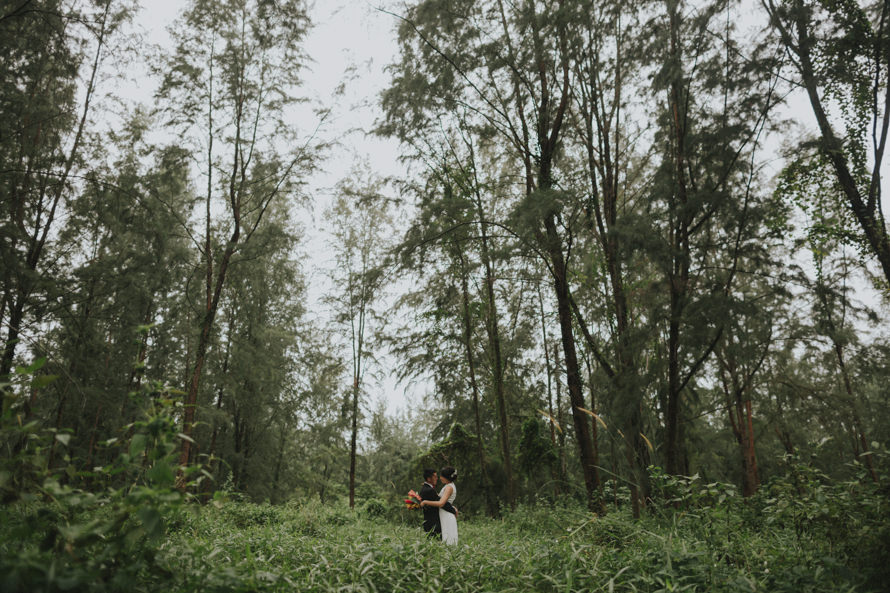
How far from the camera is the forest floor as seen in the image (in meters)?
1.62

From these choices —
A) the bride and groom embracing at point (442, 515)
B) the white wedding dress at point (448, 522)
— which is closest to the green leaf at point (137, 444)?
the bride and groom embracing at point (442, 515)

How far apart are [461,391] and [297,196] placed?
606 cm

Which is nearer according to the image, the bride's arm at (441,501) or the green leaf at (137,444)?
the green leaf at (137,444)

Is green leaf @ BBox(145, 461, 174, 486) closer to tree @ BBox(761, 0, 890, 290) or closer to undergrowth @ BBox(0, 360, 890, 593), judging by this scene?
undergrowth @ BBox(0, 360, 890, 593)

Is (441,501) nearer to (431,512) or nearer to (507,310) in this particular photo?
(431,512)

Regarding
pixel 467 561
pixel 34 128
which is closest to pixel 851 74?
pixel 467 561

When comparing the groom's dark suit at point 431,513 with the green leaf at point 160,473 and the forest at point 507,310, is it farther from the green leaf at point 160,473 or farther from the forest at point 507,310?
the green leaf at point 160,473

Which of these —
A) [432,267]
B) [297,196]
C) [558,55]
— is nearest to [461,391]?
[432,267]

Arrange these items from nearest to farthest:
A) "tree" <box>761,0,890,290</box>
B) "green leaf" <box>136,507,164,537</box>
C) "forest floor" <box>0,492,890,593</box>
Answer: "green leaf" <box>136,507,164,537</box>, "forest floor" <box>0,492,890,593</box>, "tree" <box>761,0,890,290</box>

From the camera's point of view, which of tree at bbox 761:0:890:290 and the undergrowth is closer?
the undergrowth

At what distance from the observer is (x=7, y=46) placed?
18.8 ft

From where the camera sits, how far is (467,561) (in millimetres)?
2977

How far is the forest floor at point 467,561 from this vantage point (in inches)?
63.9

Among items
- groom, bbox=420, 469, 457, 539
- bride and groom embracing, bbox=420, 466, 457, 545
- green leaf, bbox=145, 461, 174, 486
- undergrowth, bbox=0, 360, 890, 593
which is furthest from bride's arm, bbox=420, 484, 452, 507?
green leaf, bbox=145, 461, 174, 486
